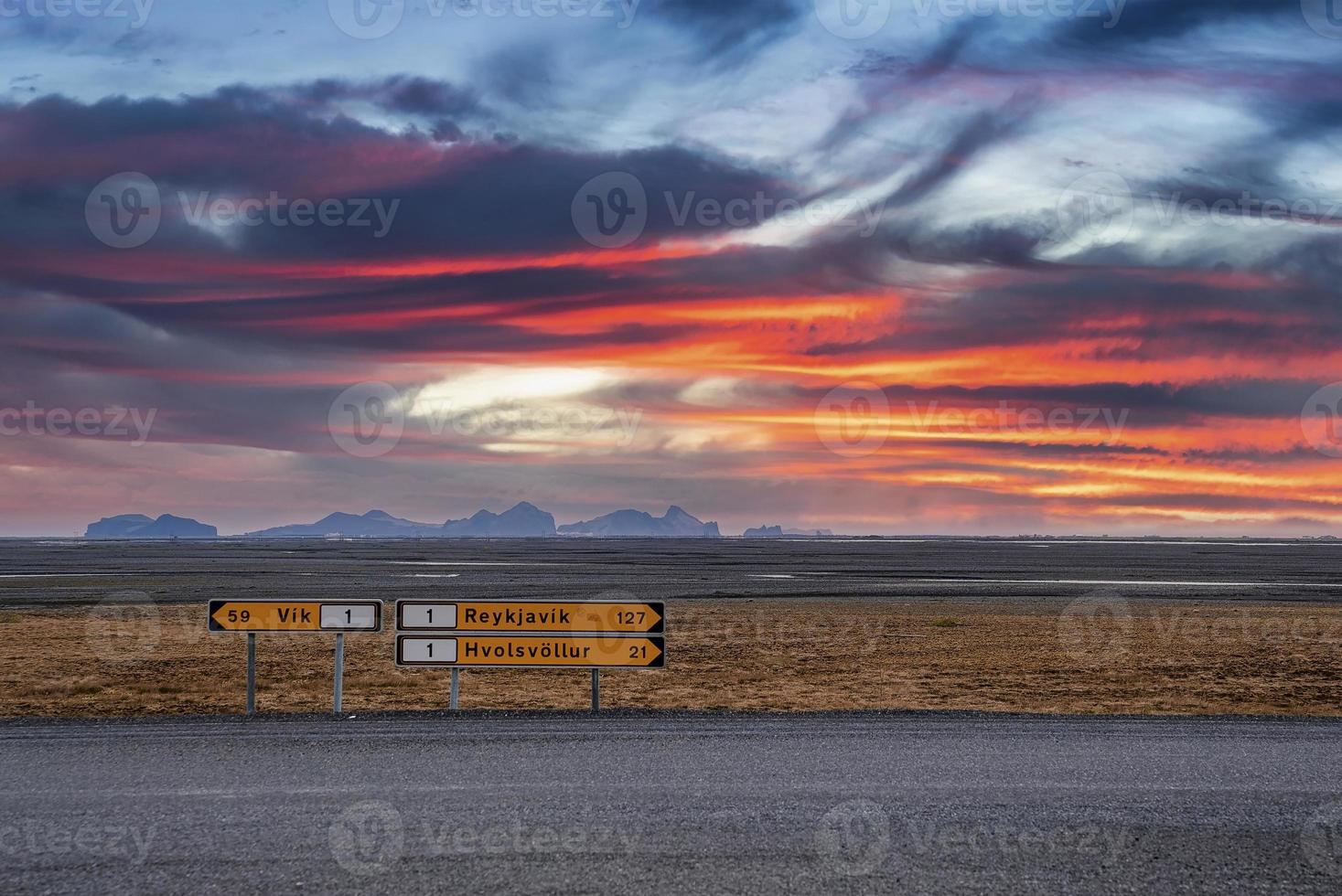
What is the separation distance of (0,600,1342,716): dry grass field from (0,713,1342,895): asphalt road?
493 centimetres

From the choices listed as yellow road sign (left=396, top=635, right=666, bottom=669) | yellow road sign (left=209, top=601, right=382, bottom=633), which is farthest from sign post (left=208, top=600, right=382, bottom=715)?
yellow road sign (left=396, top=635, right=666, bottom=669)

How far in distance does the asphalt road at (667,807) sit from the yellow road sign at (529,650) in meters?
1.89

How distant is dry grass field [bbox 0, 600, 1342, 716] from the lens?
1711 centimetres

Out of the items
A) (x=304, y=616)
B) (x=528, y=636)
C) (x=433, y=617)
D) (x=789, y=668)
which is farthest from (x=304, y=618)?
(x=789, y=668)

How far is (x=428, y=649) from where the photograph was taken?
44.2ft

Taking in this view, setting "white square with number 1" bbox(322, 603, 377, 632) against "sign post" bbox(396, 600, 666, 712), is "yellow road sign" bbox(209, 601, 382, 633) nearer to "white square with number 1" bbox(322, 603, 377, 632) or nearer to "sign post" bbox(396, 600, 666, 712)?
"white square with number 1" bbox(322, 603, 377, 632)

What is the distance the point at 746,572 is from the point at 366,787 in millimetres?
51965

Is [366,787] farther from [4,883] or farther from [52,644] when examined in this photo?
[52,644]

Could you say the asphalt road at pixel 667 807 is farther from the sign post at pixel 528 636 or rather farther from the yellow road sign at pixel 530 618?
the yellow road sign at pixel 530 618

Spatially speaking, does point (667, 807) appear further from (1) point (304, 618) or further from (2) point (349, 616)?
(1) point (304, 618)

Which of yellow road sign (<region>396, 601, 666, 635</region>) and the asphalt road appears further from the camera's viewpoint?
yellow road sign (<region>396, 601, 666, 635</region>)

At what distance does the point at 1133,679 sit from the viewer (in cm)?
2005

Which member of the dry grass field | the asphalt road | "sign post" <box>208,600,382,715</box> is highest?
"sign post" <box>208,600,382,715</box>

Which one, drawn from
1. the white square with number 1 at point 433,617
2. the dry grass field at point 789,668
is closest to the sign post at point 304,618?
the white square with number 1 at point 433,617
